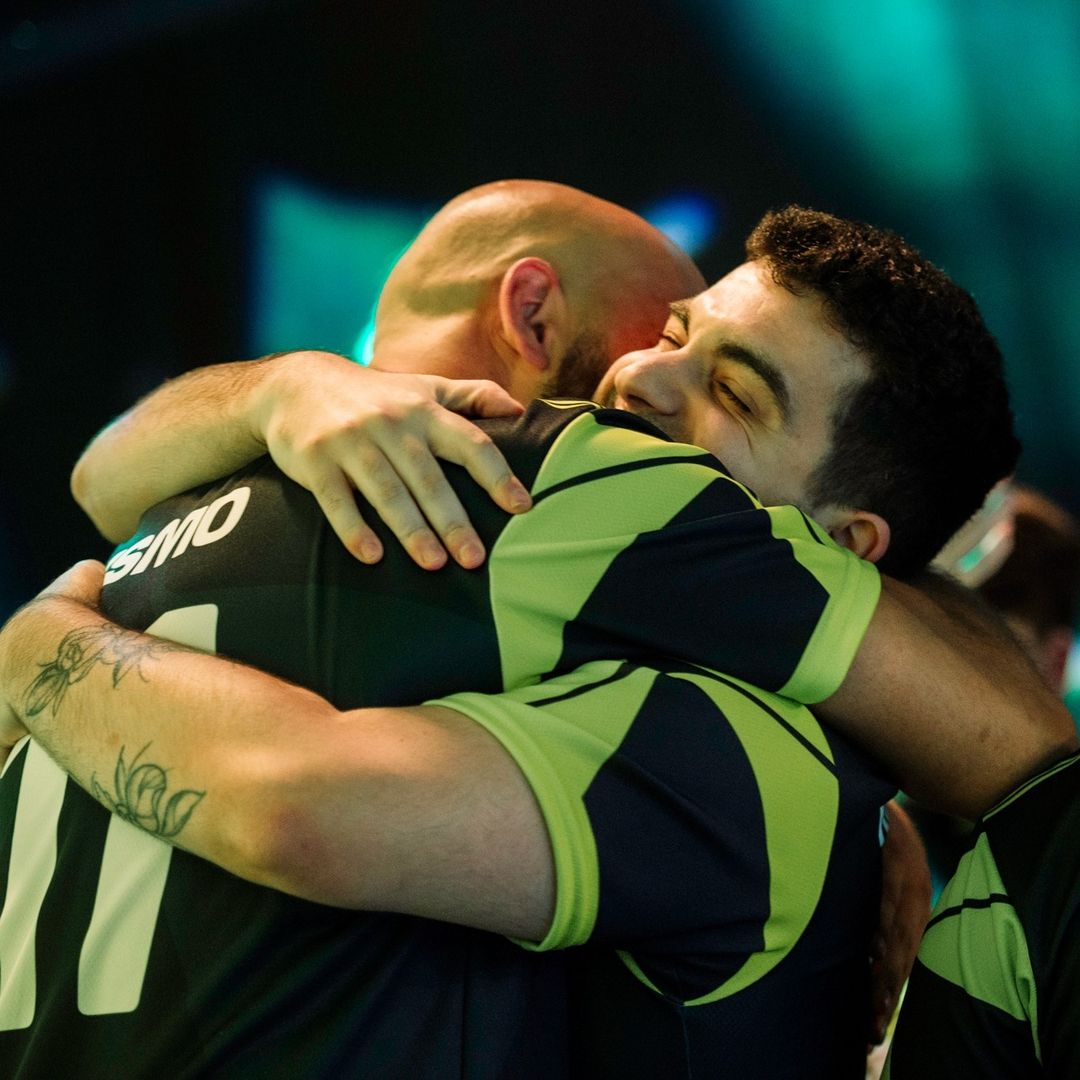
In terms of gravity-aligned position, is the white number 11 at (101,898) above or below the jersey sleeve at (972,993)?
below

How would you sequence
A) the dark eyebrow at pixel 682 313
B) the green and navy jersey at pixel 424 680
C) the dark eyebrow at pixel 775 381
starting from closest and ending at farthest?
1. the green and navy jersey at pixel 424 680
2. the dark eyebrow at pixel 775 381
3. the dark eyebrow at pixel 682 313

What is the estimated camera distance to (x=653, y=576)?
3.26ft

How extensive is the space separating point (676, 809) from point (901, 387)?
62 cm

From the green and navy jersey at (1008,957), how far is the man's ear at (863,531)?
34cm

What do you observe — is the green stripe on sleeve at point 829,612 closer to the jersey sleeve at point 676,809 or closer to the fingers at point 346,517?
the jersey sleeve at point 676,809

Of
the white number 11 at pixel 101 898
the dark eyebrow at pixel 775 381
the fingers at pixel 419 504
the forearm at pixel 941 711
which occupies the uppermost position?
the dark eyebrow at pixel 775 381

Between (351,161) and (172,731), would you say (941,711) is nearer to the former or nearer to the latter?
(172,731)

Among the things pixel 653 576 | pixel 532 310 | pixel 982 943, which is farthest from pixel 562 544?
pixel 532 310

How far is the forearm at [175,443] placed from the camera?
1222 mm

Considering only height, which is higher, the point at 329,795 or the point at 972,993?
the point at 329,795

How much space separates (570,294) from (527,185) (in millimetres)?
244

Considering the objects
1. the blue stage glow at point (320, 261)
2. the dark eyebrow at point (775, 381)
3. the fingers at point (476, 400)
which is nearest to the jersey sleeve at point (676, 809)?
the fingers at point (476, 400)

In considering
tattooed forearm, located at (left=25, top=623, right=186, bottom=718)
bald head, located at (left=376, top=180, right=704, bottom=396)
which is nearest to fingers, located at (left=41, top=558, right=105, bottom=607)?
tattooed forearm, located at (left=25, top=623, right=186, bottom=718)

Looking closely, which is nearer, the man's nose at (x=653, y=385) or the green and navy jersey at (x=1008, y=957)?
the green and navy jersey at (x=1008, y=957)
